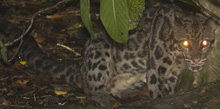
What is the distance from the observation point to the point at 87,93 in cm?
689

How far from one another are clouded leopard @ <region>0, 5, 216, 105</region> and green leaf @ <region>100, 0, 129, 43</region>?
9.26 feet

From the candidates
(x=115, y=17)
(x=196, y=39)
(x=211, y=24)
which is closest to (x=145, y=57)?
(x=196, y=39)

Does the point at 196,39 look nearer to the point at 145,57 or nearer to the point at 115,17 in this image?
the point at 145,57

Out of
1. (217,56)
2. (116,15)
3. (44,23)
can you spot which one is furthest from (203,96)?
(44,23)

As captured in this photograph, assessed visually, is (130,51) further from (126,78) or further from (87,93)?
(87,93)

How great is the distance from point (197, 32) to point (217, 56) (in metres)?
0.51

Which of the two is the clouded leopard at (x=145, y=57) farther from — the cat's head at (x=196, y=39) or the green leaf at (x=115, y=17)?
the green leaf at (x=115, y=17)

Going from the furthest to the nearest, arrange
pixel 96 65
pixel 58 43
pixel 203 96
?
pixel 58 43, pixel 96 65, pixel 203 96

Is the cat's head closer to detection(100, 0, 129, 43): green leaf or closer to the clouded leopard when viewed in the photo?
the clouded leopard

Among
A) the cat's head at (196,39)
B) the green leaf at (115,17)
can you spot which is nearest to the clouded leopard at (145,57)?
the cat's head at (196,39)

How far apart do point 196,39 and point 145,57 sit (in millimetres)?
1287

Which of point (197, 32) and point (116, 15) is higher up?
point (116, 15)

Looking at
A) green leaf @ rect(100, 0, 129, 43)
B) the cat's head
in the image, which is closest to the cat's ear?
the cat's head

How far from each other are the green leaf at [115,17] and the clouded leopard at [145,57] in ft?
9.26
